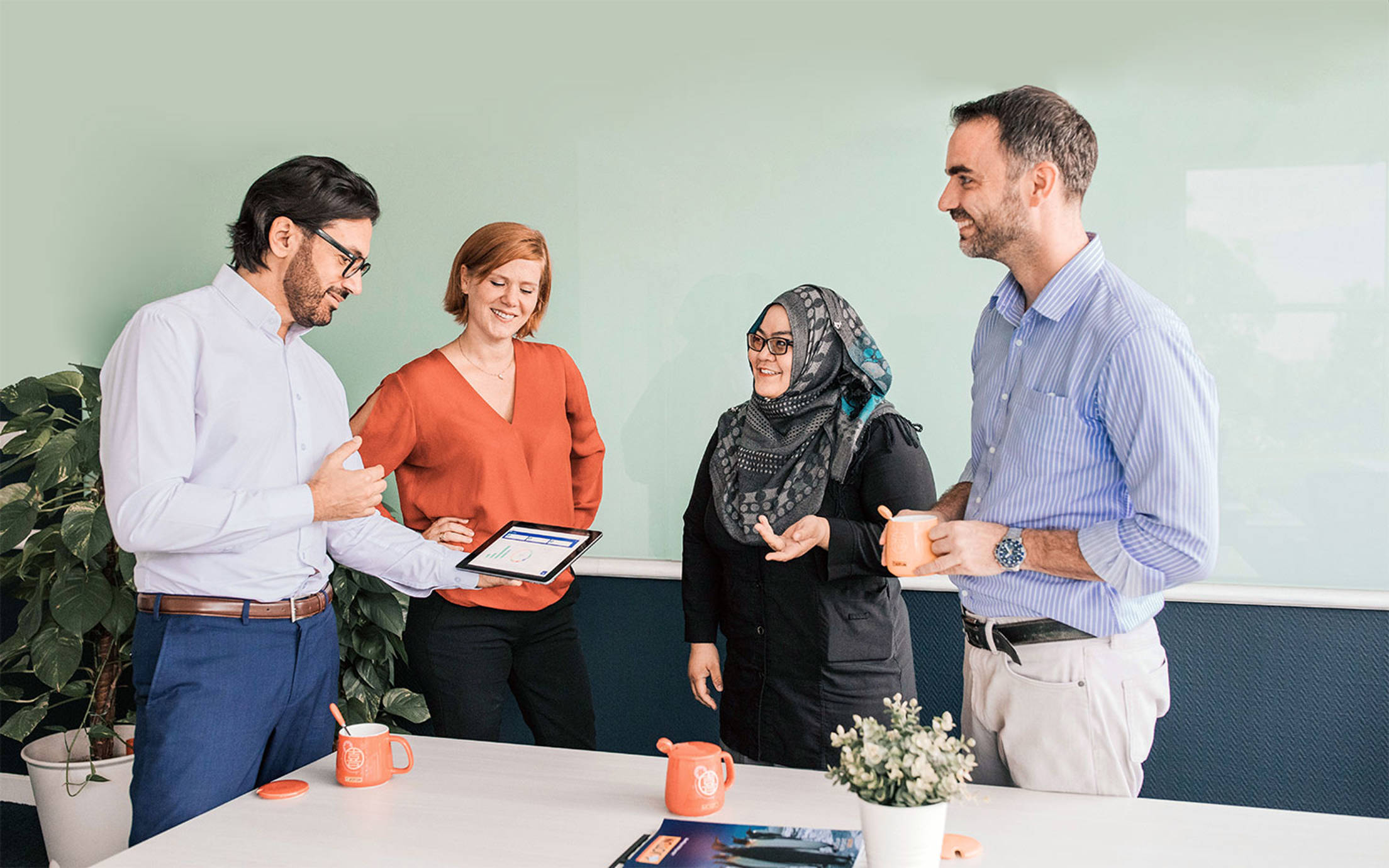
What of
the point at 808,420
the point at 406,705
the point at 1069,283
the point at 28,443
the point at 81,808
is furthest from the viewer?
the point at 406,705

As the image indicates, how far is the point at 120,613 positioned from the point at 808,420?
2.07 metres

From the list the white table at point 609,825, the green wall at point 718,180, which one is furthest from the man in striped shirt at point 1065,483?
the green wall at point 718,180

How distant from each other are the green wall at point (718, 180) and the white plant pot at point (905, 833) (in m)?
1.87

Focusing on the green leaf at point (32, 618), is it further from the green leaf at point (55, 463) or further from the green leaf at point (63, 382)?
the green leaf at point (63, 382)

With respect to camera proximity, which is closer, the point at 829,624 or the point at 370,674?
the point at 829,624

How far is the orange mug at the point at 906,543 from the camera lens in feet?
5.61

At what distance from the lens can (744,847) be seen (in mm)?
1466

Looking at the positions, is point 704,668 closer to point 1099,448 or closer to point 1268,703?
point 1099,448

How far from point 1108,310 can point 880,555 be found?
708mm

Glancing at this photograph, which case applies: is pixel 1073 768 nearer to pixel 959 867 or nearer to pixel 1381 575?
pixel 959 867

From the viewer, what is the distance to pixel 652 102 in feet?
10.6

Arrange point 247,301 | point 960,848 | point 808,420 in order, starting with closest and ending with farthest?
point 960,848 → point 247,301 → point 808,420

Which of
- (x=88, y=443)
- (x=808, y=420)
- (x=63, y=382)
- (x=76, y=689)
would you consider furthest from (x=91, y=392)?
(x=808, y=420)

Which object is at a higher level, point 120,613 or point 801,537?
point 801,537
